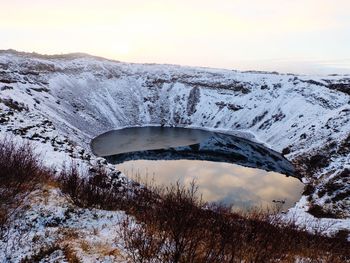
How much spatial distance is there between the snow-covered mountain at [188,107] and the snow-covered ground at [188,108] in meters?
0.22

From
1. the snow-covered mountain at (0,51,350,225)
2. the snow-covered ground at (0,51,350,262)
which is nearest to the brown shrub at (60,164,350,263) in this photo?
the snow-covered ground at (0,51,350,262)

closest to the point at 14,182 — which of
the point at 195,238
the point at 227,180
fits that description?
the point at 195,238

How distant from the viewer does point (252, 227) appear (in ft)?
48.3

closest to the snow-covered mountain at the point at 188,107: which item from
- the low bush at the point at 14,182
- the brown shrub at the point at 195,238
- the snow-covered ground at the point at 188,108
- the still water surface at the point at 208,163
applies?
the snow-covered ground at the point at 188,108

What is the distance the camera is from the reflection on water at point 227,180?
42.4 m

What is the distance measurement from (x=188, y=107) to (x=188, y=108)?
0.48 metres

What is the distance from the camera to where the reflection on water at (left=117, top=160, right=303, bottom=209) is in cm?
4238

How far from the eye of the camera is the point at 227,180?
49.7 metres

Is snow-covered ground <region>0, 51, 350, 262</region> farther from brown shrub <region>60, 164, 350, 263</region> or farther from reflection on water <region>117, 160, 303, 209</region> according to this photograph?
brown shrub <region>60, 164, 350, 263</region>

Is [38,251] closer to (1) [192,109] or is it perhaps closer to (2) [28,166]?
(2) [28,166]

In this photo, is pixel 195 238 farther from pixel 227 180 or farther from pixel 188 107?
pixel 188 107

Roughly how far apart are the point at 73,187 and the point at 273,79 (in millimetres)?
95821

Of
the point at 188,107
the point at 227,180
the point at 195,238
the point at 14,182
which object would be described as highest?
the point at 195,238

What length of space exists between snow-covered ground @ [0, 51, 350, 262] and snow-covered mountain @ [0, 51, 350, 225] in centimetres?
22
